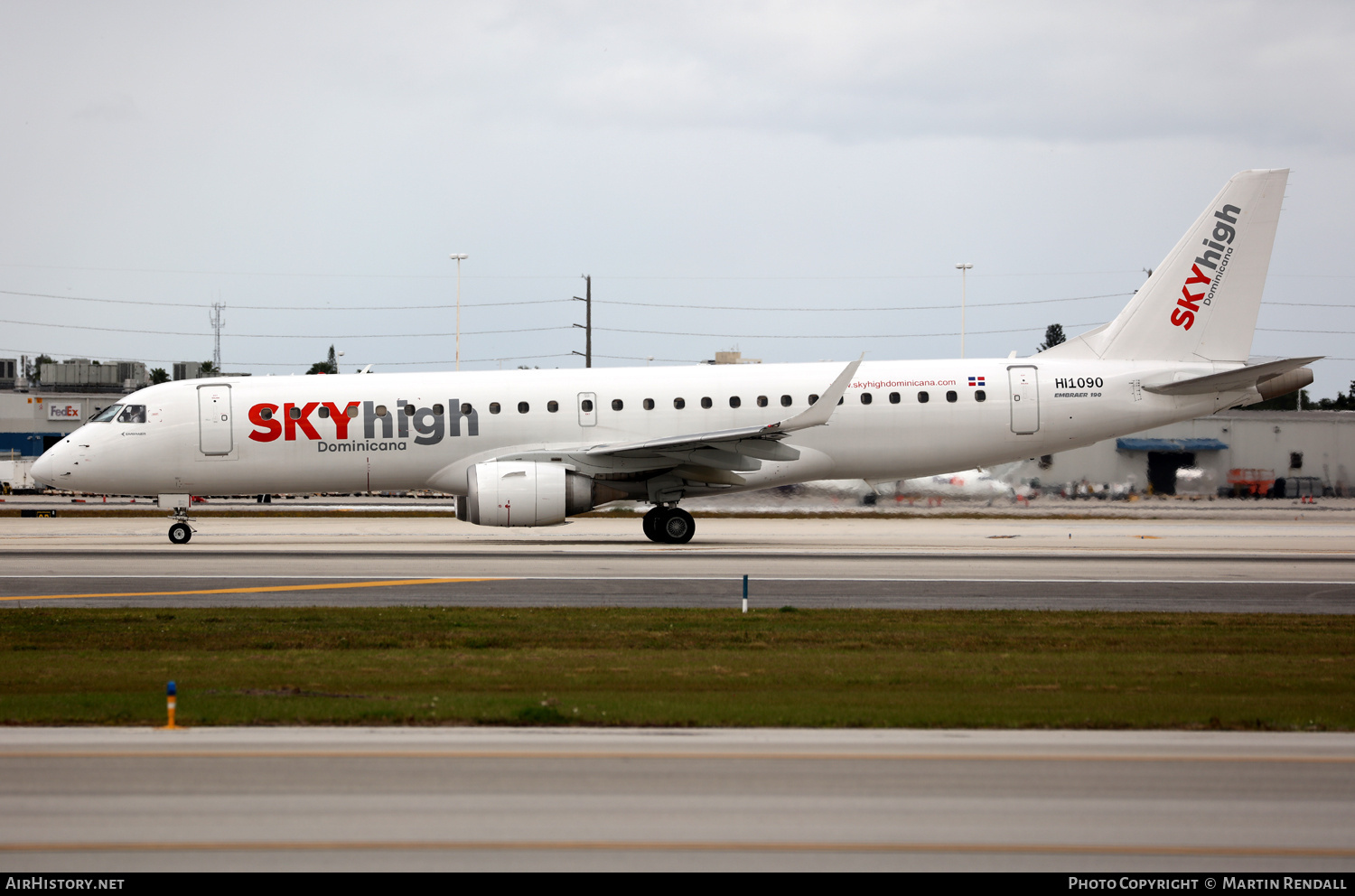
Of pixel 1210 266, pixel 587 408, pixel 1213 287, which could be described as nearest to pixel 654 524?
pixel 587 408

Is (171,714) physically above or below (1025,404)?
below

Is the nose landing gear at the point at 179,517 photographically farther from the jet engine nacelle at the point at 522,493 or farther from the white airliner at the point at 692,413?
the jet engine nacelle at the point at 522,493

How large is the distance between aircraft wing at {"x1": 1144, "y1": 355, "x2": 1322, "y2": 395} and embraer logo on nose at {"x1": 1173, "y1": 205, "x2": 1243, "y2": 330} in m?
1.79

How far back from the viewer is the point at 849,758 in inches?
318

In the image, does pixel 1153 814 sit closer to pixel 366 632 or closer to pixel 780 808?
pixel 780 808

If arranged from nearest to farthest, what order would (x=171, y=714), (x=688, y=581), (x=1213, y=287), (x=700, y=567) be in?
1. (x=171, y=714)
2. (x=688, y=581)
3. (x=700, y=567)
4. (x=1213, y=287)

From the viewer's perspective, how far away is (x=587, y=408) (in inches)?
1089

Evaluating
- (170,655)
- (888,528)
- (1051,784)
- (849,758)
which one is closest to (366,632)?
(170,655)

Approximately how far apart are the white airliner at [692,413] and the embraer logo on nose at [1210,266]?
32 mm

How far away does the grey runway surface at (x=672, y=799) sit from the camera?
240 inches

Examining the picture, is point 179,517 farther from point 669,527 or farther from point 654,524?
point 669,527

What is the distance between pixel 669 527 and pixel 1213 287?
14794mm

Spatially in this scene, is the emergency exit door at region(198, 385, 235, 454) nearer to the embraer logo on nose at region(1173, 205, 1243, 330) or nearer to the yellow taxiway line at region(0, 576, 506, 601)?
the yellow taxiway line at region(0, 576, 506, 601)

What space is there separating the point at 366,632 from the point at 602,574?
7022 mm
